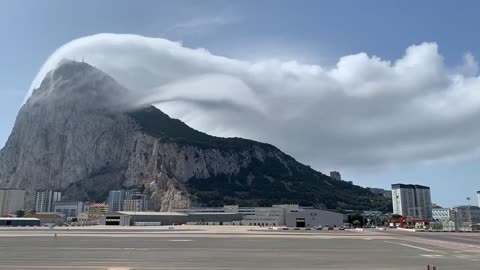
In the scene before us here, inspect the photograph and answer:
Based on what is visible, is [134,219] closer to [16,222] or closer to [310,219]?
[16,222]

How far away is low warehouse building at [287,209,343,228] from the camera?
177375 millimetres

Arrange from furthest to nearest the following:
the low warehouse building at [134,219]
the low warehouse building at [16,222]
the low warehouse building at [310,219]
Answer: the low warehouse building at [310,219] → the low warehouse building at [134,219] → the low warehouse building at [16,222]

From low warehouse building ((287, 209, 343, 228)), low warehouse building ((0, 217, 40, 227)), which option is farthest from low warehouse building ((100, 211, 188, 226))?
low warehouse building ((287, 209, 343, 228))

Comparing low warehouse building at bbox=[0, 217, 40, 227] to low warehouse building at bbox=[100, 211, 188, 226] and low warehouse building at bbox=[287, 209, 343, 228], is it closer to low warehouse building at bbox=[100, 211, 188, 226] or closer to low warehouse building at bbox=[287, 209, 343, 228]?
low warehouse building at bbox=[100, 211, 188, 226]

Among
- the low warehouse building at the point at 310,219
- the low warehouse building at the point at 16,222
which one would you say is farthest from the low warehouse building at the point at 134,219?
the low warehouse building at the point at 310,219

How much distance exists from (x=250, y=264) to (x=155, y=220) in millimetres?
163147

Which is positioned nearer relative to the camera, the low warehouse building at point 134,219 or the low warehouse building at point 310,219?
the low warehouse building at point 134,219

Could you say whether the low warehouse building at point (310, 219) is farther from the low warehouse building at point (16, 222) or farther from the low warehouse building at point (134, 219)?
the low warehouse building at point (16, 222)

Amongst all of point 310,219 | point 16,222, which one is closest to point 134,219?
point 16,222

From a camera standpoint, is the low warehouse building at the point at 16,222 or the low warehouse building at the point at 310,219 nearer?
the low warehouse building at the point at 16,222

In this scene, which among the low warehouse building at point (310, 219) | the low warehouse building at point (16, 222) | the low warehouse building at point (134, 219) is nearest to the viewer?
the low warehouse building at point (16, 222)

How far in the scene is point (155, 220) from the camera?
182 meters

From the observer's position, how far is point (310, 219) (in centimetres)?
17812

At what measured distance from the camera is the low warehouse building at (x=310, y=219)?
582 feet
